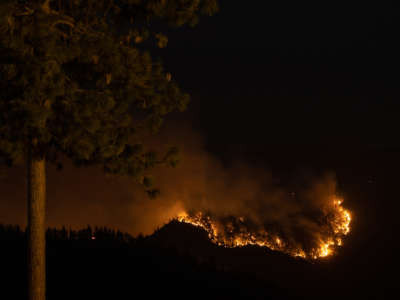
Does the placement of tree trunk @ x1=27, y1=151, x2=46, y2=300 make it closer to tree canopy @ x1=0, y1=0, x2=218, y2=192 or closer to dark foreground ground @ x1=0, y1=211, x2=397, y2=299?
tree canopy @ x1=0, y1=0, x2=218, y2=192

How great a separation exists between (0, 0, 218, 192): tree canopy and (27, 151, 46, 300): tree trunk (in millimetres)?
298

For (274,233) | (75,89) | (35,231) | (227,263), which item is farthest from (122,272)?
(274,233)

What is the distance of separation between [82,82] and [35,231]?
2.18 m

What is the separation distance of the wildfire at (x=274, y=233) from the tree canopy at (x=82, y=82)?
1171cm

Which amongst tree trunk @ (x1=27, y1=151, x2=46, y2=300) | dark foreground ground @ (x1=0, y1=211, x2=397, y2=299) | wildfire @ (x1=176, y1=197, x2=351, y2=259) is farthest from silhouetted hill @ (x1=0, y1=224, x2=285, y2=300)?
wildfire @ (x1=176, y1=197, x2=351, y2=259)

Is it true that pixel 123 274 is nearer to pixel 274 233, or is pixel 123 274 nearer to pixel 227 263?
pixel 227 263

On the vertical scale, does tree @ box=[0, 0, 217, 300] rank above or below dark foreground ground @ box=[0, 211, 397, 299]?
above

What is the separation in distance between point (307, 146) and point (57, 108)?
2145cm

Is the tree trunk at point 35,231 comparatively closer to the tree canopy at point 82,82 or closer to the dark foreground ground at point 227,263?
the tree canopy at point 82,82

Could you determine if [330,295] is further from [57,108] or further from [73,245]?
[57,108]

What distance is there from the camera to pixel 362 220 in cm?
1714

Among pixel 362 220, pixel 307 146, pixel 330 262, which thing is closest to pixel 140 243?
pixel 330 262

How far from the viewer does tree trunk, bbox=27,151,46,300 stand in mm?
5789

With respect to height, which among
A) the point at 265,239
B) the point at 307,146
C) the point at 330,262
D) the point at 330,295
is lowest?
the point at 330,295
